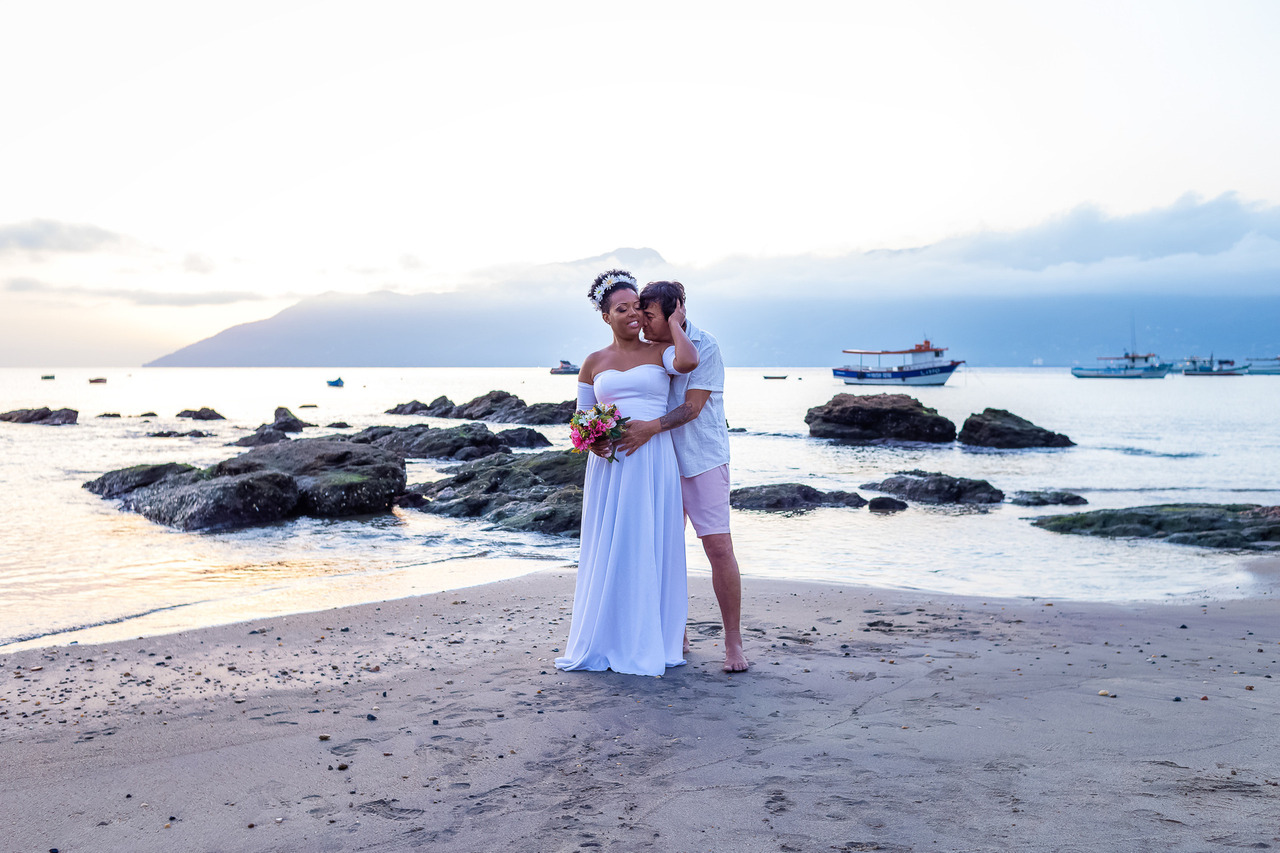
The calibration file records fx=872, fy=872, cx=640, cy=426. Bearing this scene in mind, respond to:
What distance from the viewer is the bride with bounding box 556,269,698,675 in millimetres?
5543

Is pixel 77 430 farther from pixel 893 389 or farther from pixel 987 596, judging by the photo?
pixel 893 389

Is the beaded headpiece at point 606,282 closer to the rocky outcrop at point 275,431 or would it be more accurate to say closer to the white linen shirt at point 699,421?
the white linen shirt at point 699,421

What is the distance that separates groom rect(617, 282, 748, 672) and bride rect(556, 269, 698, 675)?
84 mm

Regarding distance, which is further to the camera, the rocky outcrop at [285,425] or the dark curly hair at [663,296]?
the rocky outcrop at [285,425]

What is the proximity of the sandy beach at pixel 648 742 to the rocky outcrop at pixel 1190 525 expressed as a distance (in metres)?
5.87

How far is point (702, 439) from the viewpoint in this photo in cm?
562

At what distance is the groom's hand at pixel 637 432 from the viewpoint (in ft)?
17.9

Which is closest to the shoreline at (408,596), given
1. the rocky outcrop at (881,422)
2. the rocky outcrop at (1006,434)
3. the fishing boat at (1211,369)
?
the rocky outcrop at (1006,434)

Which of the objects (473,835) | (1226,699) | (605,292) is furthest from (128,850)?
(1226,699)

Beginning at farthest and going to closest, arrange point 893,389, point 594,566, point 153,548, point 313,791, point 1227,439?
point 893,389, point 1227,439, point 153,548, point 594,566, point 313,791

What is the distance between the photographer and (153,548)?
11.7 meters

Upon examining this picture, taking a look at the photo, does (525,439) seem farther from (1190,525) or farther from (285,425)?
(1190,525)

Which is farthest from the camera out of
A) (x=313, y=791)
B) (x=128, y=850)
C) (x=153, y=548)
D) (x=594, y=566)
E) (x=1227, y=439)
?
(x=1227, y=439)

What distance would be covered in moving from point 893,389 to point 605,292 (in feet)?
347
